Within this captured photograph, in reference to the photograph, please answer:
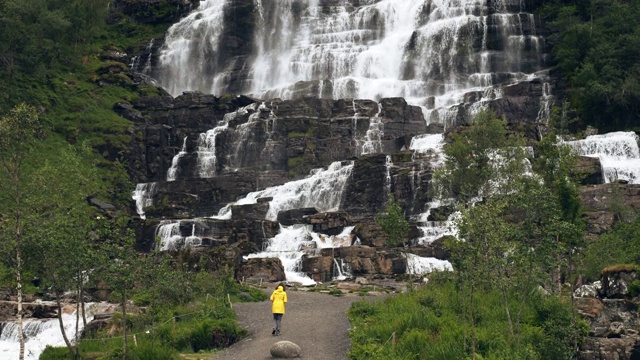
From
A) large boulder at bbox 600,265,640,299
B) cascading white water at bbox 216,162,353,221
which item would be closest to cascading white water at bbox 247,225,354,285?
cascading white water at bbox 216,162,353,221

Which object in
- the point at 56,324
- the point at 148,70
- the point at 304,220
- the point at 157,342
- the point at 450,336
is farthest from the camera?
the point at 148,70

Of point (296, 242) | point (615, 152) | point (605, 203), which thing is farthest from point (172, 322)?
point (615, 152)

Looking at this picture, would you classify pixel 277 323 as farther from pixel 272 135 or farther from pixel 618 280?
pixel 272 135

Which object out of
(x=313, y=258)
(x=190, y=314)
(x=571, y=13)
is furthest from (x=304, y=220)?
(x=571, y=13)

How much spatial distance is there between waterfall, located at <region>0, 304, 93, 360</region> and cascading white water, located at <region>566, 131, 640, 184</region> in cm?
3679

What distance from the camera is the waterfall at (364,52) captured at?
8469cm

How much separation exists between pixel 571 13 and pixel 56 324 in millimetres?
67662

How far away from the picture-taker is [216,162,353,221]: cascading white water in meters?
63.6

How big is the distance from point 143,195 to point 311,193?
17.0 meters

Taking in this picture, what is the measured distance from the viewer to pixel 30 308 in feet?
130

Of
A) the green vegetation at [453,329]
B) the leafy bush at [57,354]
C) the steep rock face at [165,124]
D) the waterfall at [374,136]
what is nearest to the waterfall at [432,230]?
the waterfall at [374,136]

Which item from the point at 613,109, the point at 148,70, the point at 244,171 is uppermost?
the point at 148,70

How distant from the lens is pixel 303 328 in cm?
2778

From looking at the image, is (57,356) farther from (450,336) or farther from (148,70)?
(148,70)
